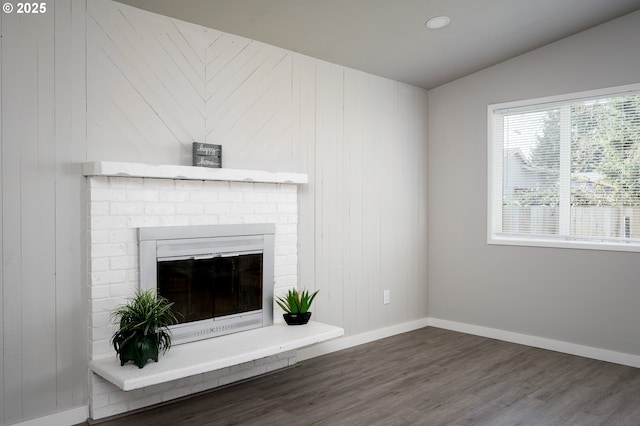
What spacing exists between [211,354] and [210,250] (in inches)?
26.7

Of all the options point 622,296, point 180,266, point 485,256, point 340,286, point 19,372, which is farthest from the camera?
point 485,256

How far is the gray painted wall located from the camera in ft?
12.5

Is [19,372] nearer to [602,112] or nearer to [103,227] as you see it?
[103,227]

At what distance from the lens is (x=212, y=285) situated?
3.15 m

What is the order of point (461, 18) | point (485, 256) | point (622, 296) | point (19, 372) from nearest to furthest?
point (19, 372)
point (461, 18)
point (622, 296)
point (485, 256)

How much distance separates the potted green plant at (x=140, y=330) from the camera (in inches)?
97.8

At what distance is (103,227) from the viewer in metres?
2.68

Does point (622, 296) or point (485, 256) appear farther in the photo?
point (485, 256)

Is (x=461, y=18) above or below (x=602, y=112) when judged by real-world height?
above

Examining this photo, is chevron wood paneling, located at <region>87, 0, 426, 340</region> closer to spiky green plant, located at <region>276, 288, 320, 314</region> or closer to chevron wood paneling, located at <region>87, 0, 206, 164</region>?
chevron wood paneling, located at <region>87, 0, 206, 164</region>

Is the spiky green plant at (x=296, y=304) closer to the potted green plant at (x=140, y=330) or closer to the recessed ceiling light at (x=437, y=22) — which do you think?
the potted green plant at (x=140, y=330)

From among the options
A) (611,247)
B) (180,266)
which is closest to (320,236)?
(180,266)

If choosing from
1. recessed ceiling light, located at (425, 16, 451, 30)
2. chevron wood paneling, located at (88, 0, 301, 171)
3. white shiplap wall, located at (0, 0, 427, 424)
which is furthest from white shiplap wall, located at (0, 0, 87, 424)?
recessed ceiling light, located at (425, 16, 451, 30)

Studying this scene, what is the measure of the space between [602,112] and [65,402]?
429 cm
